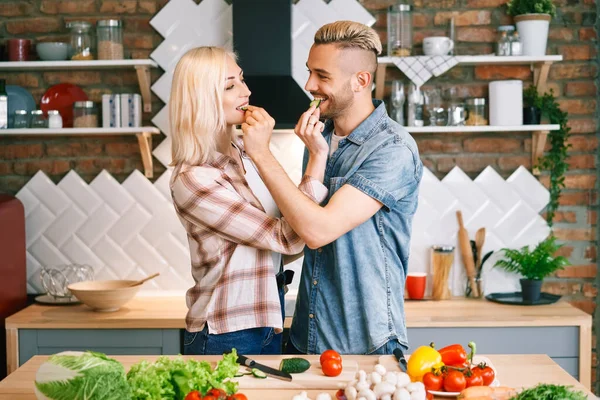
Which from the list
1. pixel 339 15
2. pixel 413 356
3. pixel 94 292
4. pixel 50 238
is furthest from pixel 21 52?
pixel 413 356

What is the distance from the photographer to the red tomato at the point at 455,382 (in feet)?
6.05

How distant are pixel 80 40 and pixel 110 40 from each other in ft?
0.53

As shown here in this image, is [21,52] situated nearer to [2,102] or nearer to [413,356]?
[2,102]

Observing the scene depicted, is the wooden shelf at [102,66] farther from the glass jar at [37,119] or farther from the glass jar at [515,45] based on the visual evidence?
the glass jar at [515,45]

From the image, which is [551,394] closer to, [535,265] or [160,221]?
[535,265]

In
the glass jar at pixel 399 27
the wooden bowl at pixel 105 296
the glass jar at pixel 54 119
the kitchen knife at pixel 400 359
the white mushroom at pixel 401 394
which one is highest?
the glass jar at pixel 399 27

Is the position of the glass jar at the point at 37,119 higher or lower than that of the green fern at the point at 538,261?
higher

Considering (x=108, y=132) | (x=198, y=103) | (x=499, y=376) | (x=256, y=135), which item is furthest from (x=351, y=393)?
(x=108, y=132)

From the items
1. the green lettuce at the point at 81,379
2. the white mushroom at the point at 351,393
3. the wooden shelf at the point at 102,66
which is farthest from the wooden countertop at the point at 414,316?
the green lettuce at the point at 81,379

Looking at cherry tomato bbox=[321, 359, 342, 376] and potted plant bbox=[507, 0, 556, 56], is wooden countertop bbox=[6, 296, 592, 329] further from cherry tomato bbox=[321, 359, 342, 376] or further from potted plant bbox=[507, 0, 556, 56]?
cherry tomato bbox=[321, 359, 342, 376]

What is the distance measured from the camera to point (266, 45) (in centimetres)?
382

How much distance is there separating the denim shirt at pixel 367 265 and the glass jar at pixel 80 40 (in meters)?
2.03

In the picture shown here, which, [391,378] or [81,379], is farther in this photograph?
[391,378]

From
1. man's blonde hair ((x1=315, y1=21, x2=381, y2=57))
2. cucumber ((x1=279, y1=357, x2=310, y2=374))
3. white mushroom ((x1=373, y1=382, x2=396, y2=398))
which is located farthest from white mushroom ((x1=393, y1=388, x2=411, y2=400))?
man's blonde hair ((x1=315, y1=21, x2=381, y2=57))
